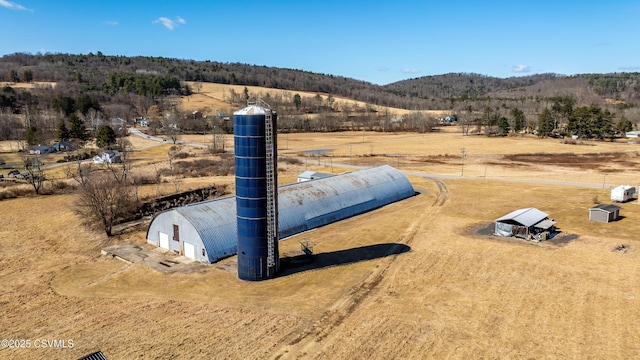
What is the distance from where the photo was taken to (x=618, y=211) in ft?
149

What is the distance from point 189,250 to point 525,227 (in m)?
29.8

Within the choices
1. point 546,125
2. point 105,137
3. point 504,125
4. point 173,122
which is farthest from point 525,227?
point 173,122

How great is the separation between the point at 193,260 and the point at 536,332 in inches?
976

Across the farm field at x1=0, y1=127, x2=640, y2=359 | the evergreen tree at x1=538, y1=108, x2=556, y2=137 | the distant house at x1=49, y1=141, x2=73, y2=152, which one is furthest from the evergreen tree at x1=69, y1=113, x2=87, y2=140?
the evergreen tree at x1=538, y1=108, x2=556, y2=137

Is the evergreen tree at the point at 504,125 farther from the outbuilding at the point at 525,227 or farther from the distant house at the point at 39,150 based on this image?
the distant house at the point at 39,150

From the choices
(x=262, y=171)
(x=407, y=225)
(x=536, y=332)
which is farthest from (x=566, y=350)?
(x=407, y=225)

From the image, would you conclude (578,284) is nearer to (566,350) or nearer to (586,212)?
(566,350)

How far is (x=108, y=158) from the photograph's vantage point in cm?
8419

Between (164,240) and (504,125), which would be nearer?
(164,240)

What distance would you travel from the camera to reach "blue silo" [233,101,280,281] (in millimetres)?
29578

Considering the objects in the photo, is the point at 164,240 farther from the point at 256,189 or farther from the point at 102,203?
the point at 256,189

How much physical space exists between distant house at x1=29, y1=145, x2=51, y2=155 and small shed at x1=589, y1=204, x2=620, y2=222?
4032 inches

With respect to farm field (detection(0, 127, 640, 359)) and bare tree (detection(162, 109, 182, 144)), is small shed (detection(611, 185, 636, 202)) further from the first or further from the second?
bare tree (detection(162, 109, 182, 144))

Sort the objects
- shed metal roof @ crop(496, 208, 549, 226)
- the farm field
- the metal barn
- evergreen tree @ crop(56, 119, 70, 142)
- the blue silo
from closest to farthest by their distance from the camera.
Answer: the farm field
the blue silo
the metal barn
shed metal roof @ crop(496, 208, 549, 226)
evergreen tree @ crop(56, 119, 70, 142)
